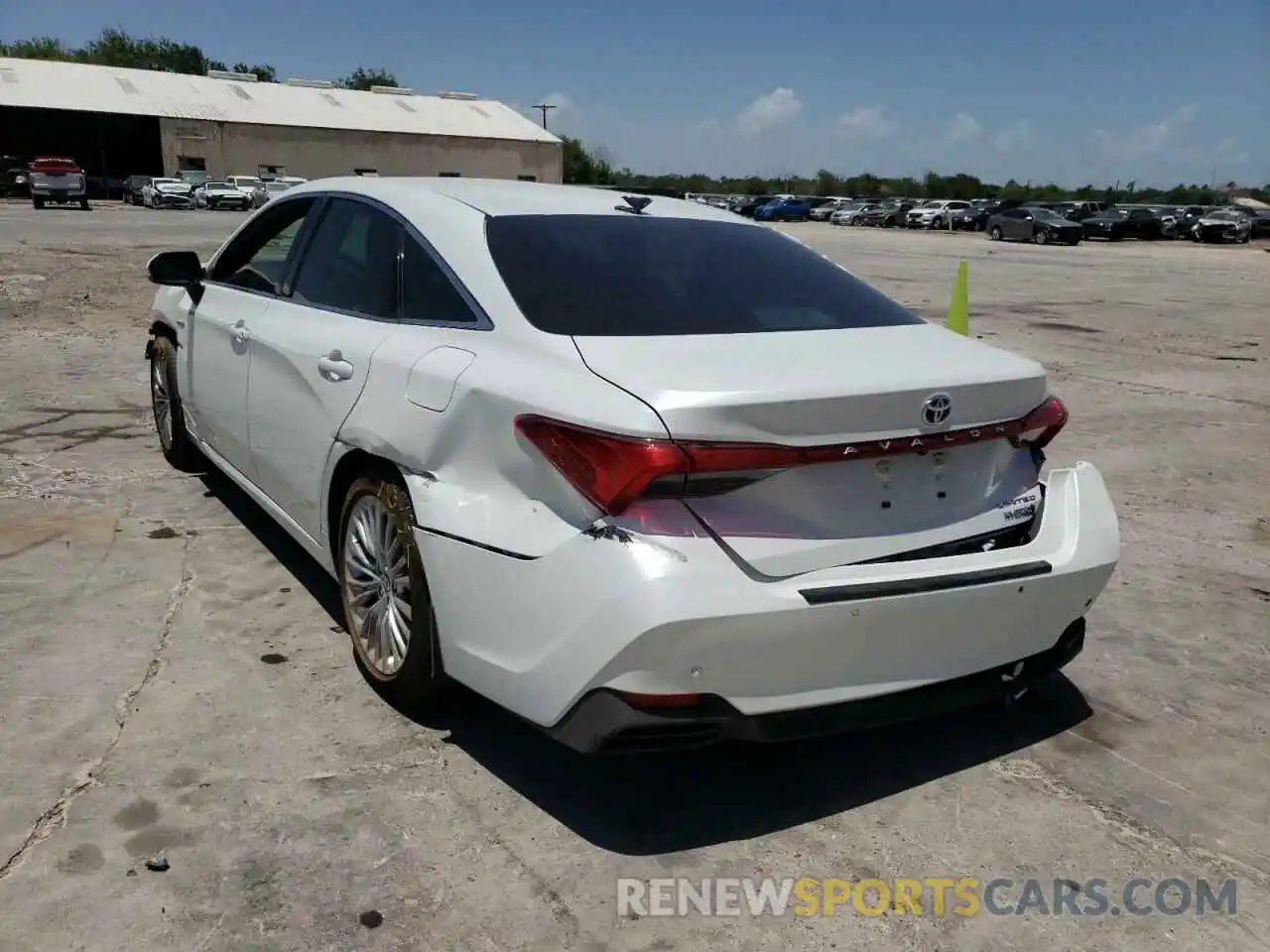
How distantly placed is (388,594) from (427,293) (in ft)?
3.13

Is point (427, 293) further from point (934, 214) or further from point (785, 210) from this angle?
point (785, 210)

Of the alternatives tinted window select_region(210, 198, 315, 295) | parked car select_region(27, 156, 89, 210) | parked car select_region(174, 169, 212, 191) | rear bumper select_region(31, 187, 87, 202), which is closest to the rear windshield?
tinted window select_region(210, 198, 315, 295)

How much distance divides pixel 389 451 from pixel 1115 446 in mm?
5768

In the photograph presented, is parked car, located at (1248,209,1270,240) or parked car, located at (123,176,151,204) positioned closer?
parked car, located at (1248,209,1270,240)

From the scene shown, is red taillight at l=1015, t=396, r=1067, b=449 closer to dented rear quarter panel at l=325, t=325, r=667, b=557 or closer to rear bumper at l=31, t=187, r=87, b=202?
dented rear quarter panel at l=325, t=325, r=667, b=557

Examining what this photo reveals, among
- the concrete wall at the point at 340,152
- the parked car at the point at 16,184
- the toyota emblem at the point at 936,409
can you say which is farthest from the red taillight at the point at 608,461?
the parked car at the point at 16,184

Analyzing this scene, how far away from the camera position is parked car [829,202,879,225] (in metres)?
61.1

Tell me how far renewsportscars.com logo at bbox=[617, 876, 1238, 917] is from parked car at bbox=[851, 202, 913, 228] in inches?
2260

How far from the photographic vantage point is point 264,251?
4762 mm

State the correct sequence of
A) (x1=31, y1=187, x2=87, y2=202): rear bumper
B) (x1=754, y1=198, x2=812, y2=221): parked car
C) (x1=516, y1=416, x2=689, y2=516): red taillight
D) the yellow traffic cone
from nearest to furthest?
(x1=516, y1=416, x2=689, y2=516): red taillight < the yellow traffic cone < (x1=31, y1=187, x2=87, y2=202): rear bumper < (x1=754, y1=198, x2=812, y2=221): parked car

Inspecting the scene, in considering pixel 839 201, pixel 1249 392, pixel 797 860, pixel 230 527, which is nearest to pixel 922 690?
pixel 797 860

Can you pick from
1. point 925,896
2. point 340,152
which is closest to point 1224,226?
point 340,152

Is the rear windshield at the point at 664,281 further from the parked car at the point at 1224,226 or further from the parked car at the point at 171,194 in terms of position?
the parked car at the point at 171,194

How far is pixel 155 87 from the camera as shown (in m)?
61.6
